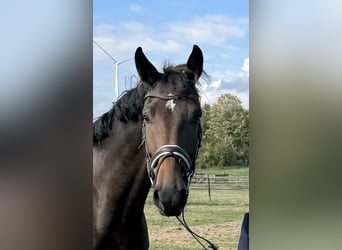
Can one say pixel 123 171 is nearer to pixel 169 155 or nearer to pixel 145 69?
pixel 169 155

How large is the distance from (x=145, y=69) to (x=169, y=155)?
41 cm

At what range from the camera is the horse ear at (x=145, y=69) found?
82.0 inches

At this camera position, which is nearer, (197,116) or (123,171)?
(197,116)

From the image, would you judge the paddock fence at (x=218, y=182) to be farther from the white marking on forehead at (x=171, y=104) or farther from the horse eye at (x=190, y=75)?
the horse eye at (x=190, y=75)

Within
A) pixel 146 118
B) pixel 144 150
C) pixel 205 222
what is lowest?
pixel 205 222

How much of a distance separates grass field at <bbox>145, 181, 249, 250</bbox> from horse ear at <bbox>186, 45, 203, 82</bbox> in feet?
1.80

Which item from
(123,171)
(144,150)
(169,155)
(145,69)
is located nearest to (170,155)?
(169,155)

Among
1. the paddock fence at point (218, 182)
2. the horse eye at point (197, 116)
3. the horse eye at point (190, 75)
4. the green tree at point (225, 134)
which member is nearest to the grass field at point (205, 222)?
the paddock fence at point (218, 182)

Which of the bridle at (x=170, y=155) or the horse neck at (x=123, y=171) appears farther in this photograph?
the horse neck at (x=123, y=171)

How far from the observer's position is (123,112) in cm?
213
